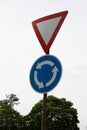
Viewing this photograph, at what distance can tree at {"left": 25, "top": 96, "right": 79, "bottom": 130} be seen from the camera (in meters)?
56.1

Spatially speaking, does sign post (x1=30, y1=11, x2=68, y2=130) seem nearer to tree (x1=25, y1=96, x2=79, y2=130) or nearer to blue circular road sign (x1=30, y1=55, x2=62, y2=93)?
blue circular road sign (x1=30, y1=55, x2=62, y2=93)

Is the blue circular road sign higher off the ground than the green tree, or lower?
lower

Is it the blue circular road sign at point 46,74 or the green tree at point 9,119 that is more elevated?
the green tree at point 9,119

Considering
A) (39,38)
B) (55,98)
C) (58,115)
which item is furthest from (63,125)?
(39,38)

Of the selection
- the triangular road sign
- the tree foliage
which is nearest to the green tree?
the tree foliage

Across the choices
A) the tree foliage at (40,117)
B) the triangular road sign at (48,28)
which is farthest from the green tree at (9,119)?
the triangular road sign at (48,28)

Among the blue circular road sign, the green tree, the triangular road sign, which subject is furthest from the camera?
the green tree

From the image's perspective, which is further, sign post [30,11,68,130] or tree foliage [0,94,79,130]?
tree foliage [0,94,79,130]

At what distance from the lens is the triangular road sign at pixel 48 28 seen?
6.36 meters

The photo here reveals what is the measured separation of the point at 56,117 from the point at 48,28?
51.7m

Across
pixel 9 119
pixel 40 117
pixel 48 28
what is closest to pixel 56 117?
pixel 40 117

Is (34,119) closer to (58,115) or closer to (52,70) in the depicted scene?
(58,115)

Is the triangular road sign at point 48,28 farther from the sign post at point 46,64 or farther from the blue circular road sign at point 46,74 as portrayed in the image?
the blue circular road sign at point 46,74

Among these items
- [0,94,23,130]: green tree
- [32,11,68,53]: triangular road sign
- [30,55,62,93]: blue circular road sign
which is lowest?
[30,55,62,93]: blue circular road sign
